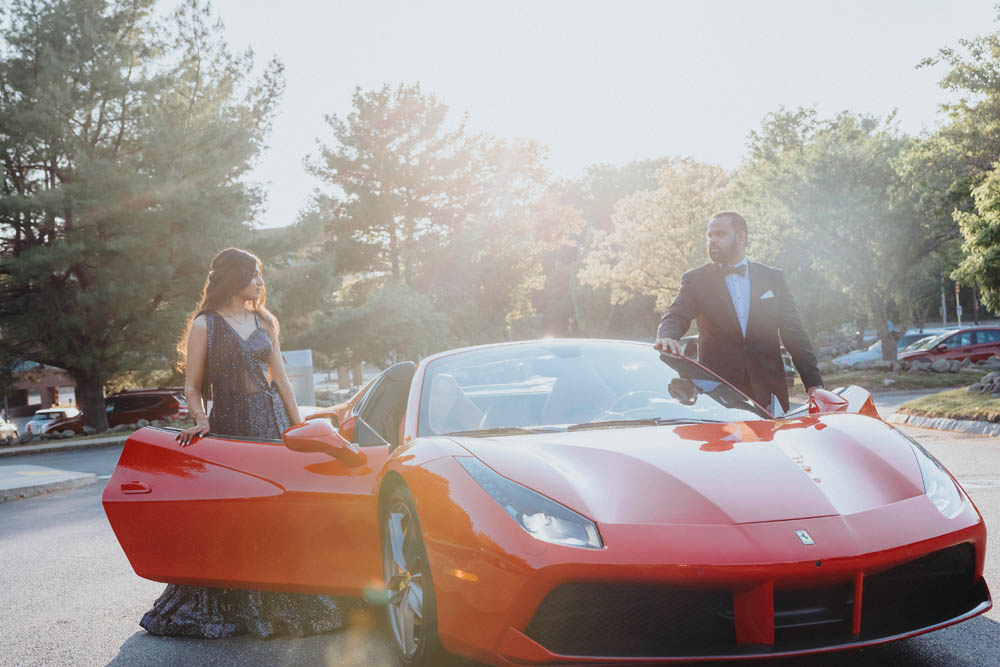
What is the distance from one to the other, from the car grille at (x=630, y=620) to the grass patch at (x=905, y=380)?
20.2 metres

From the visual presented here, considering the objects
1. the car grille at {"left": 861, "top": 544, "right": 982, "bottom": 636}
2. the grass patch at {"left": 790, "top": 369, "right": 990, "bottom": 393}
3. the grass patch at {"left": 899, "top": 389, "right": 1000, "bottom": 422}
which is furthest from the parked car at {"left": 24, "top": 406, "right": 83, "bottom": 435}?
the car grille at {"left": 861, "top": 544, "right": 982, "bottom": 636}

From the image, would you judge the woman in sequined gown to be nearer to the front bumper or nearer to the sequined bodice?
the sequined bodice

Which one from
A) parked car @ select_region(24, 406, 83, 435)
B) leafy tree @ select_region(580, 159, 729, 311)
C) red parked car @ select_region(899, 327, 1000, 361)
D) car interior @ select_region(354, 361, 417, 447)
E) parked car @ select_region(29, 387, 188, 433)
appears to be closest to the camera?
car interior @ select_region(354, 361, 417, 447)

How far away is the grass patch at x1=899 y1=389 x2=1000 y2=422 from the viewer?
13.0m

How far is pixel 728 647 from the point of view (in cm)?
272

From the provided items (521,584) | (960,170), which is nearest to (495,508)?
(521,584)

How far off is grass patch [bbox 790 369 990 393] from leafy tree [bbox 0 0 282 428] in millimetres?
15696

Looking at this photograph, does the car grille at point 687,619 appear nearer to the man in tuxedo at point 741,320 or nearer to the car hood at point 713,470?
the car hood at point 713,470

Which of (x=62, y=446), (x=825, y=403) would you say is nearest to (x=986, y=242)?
(x=825, y=403)

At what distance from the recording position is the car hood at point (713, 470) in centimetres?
290

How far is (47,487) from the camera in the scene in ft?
41.5

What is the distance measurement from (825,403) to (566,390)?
110 centimetres

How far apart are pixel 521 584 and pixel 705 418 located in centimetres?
151

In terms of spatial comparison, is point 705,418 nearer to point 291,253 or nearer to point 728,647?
point 728,647
